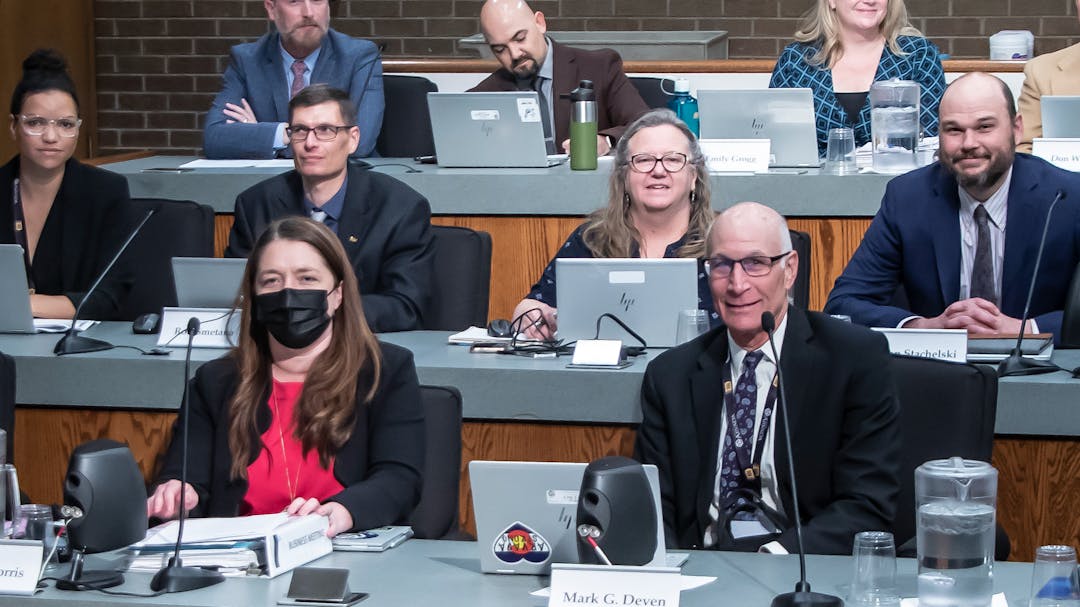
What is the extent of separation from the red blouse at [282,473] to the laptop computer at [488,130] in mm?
2043

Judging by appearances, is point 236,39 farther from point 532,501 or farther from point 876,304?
point 532,501

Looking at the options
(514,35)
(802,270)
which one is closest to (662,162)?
(802,270)

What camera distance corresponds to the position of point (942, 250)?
3.57m

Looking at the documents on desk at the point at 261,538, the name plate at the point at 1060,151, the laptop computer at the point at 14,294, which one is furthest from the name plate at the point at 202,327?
the name plate at the point at 1060,151

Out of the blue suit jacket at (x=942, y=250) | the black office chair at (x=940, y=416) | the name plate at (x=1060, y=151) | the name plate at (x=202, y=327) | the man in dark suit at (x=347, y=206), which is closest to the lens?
the black office chair at (x=940, y=416)

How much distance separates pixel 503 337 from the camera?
336 centimetres

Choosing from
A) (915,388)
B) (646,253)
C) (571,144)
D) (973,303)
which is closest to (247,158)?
(571,144)

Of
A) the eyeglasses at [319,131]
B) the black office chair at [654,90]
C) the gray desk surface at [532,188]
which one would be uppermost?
the black office chair at [654,90]

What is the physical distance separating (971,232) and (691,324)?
850 mm

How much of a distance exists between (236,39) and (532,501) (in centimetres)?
622

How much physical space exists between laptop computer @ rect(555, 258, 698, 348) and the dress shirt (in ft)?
1.35

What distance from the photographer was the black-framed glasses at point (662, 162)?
3.56m

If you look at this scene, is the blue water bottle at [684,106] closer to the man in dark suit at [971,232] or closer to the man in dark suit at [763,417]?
the man in dark suit at [971,232]

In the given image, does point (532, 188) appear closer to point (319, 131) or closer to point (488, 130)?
point (488, 130)
